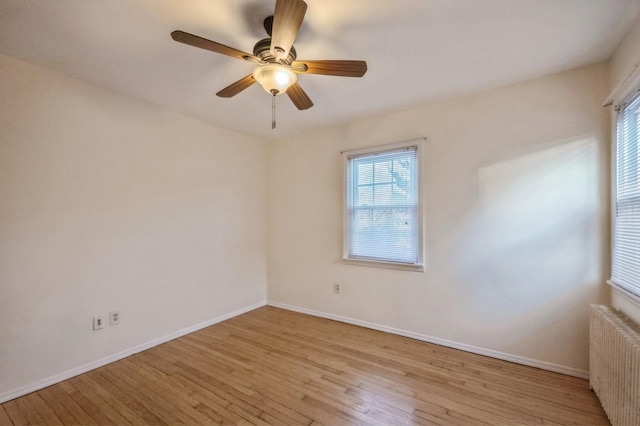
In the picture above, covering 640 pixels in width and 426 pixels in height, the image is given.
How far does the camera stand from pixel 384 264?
3.12 m

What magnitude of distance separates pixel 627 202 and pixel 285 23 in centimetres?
242

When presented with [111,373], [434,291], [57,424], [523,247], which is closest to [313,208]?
[434,291]

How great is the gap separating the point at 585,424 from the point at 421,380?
0.96 m

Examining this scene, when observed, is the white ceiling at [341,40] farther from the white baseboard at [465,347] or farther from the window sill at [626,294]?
the white baseboard at [465,347]

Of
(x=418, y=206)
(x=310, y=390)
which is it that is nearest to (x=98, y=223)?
(x=310, y=390)

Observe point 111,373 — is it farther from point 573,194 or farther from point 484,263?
point 573,194

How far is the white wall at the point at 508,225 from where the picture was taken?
7.15ft

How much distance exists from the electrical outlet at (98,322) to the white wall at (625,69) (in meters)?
3.93

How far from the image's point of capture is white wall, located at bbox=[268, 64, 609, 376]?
2.18 metres

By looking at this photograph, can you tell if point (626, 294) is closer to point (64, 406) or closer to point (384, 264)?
point (384, 264)

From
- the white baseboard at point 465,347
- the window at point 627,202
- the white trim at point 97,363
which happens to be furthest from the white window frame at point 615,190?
the white trim at point 97,363

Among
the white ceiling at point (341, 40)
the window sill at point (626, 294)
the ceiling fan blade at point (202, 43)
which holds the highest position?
the white ceiling at point (341, 40)

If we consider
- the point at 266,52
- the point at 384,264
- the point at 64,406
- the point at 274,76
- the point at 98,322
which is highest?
the point at 266,52

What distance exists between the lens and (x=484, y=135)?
2.58m
